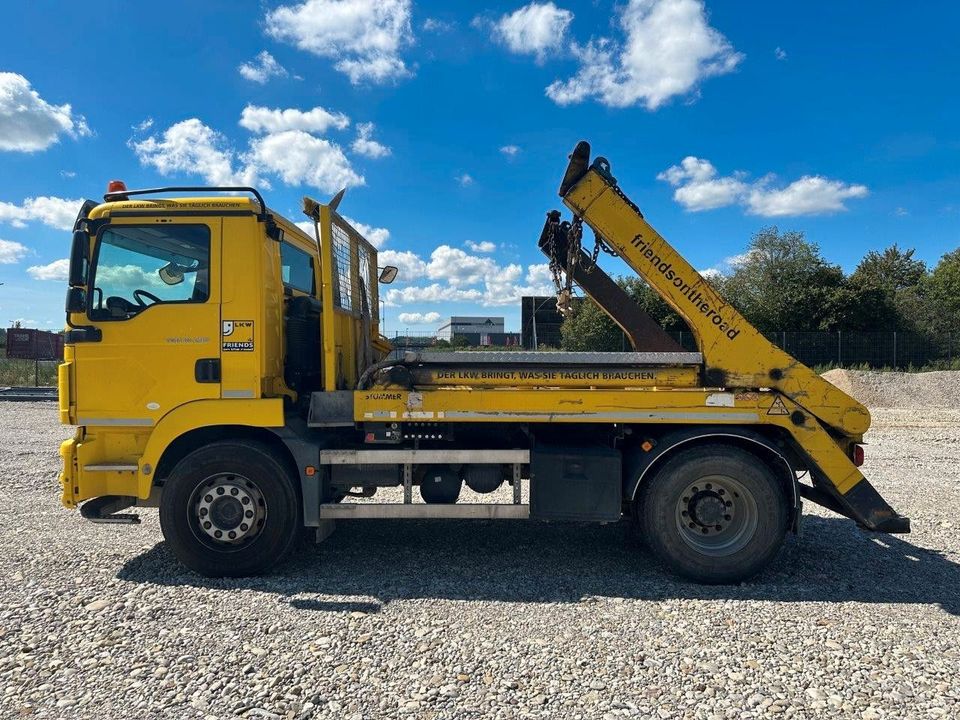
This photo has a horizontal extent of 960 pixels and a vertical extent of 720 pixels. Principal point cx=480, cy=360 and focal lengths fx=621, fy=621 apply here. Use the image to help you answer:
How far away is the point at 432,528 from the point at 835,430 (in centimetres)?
367

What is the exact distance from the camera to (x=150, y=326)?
4816 millimetres

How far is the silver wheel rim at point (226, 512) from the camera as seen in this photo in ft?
15.7

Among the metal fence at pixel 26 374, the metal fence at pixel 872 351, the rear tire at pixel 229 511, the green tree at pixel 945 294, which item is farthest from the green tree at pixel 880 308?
the metal fence at pixel 26 374

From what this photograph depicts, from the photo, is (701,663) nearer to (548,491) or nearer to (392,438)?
(548,491)

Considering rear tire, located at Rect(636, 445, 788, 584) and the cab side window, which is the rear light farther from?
the cab side window

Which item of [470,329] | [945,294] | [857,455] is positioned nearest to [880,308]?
[945,294]

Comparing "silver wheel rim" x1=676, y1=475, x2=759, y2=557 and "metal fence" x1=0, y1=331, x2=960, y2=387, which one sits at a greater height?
"metal fence" x1=0, y1=331, x2=960, y2=387

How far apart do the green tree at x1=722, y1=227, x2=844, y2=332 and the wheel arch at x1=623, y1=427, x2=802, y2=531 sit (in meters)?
25.3

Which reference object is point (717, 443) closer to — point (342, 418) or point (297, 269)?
point (342, 418)

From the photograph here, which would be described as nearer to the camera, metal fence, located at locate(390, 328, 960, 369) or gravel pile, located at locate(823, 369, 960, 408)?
gravel pile, located at locate(823, 369, 960, 408)

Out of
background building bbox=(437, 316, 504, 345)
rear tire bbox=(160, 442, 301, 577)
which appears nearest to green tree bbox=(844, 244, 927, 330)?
background building bbox=(437, 316, 504, 345)

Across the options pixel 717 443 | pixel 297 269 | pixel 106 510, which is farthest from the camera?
pixel 297 269

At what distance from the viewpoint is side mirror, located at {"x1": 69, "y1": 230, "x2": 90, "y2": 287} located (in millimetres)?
4754

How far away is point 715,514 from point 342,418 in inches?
118
